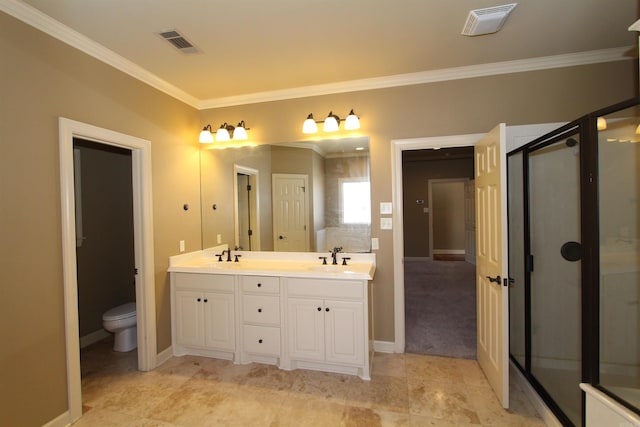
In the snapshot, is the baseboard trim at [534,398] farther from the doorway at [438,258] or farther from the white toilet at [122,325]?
the white toilet at [122,325]

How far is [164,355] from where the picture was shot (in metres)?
2.89

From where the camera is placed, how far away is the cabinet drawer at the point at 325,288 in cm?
250

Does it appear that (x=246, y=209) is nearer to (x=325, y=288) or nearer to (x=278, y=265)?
(x=278, y=265)

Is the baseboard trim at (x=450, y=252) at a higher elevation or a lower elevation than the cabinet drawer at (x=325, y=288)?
lower

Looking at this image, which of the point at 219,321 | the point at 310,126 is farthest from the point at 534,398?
the point at 310,126

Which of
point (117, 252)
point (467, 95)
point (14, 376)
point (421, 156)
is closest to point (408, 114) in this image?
point (467, 95)

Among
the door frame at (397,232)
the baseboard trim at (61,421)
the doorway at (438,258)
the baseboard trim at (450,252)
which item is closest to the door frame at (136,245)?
the baseboard trim at (61,421)

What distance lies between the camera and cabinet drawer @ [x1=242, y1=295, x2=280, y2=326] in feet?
8.82

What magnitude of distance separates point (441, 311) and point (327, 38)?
3.66 meters

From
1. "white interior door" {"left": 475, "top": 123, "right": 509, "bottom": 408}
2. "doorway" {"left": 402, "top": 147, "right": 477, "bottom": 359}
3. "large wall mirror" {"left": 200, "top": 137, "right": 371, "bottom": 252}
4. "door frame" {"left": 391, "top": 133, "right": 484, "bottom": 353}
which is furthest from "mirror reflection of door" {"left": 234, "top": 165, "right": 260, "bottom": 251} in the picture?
"white interior door" {"left": 475, "top": 123, "right": 509, "bottom": 408}

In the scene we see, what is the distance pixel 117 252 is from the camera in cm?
372

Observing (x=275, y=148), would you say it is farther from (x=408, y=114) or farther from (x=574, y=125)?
(x=574, y=125)

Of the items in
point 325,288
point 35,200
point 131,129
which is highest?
point 131,129

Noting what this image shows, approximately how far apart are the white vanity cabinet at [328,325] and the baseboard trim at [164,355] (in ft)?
4.02
